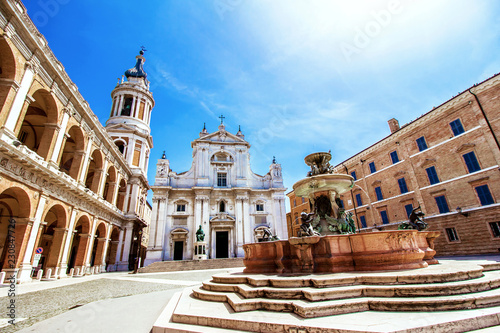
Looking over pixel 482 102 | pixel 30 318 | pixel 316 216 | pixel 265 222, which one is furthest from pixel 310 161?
pixel 265 222

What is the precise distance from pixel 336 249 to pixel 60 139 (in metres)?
16.4

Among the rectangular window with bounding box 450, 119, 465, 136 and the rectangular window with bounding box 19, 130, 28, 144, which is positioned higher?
the rectangular window with bounding box 19, 130, 28, 144

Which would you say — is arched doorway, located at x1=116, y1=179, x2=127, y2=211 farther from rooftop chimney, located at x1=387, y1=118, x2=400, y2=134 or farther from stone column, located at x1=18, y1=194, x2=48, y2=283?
rooftop chimney, located at x1=387, y1=118, x2=400, y2=134

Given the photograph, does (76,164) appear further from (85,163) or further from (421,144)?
(421,144)

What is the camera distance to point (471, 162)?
16.1 metres

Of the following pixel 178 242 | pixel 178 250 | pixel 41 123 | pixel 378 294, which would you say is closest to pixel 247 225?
pixel 178 242

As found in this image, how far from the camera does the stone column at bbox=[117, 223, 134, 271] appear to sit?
2388 centimetres

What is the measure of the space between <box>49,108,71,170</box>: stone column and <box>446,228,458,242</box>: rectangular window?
85.9ft

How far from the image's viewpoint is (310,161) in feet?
31.2

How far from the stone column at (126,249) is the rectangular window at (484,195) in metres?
30.2

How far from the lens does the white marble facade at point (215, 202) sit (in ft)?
83.3

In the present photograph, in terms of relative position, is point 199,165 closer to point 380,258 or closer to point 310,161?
point 310,161

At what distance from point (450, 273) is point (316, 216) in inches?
Result: 165

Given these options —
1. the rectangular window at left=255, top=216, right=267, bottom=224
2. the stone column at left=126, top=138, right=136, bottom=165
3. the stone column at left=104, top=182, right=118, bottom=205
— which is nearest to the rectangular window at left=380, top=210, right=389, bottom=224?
the rectangular window at left=255, top=216, right=267, bottom=224
